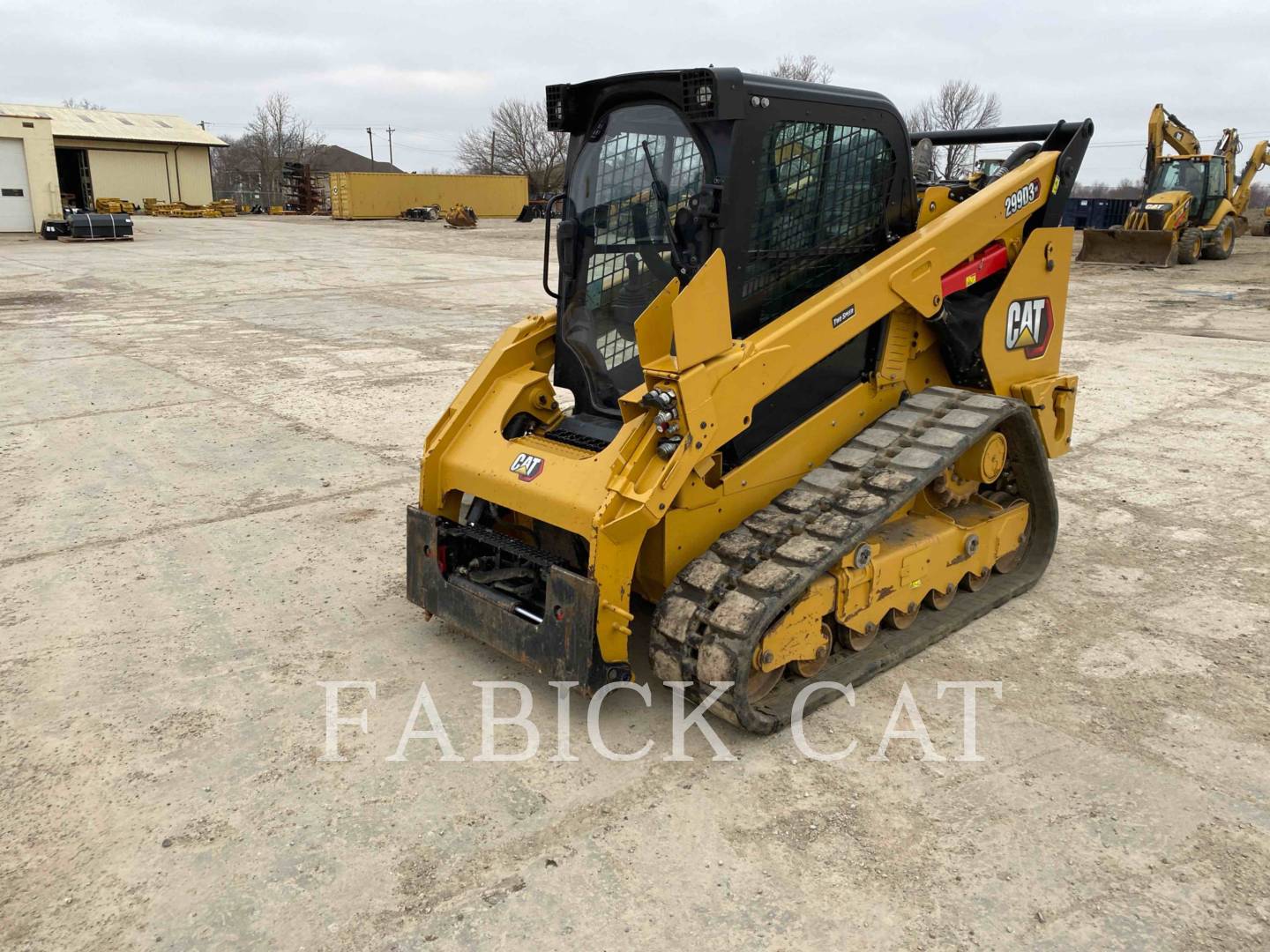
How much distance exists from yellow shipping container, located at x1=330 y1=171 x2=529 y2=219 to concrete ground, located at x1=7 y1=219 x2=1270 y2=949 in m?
39.2

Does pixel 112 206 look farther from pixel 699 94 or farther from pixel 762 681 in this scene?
pixel 762 681

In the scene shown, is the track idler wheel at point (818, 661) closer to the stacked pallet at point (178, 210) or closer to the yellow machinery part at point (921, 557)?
the yellow machinery part at point (921, 557)

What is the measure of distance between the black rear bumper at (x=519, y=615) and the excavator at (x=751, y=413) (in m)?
0.01

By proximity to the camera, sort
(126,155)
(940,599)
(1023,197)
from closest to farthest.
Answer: (940,599) → (1023,197) → (126,155)

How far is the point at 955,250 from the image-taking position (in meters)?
4.59

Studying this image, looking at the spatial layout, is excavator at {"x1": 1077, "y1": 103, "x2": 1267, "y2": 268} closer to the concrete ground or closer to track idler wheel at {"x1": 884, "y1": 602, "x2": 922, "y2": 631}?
the concrete ground

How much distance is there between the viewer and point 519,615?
4.03 metres

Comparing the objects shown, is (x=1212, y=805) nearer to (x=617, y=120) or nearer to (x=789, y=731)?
(x=789, y=731)

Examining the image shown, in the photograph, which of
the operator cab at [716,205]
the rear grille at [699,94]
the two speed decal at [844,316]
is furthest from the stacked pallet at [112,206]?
the two speed decal at [844,316]

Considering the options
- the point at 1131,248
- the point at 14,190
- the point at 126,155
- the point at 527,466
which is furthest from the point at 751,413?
the point at 126,155

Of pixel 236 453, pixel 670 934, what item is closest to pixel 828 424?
pixel 670 934

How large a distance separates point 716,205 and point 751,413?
0.81 metres

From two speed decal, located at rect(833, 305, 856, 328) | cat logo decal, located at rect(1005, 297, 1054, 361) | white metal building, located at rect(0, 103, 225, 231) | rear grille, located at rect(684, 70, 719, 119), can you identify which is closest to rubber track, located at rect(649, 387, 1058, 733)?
cat logo decal, located at rect(1005, 297, 1054, 361)

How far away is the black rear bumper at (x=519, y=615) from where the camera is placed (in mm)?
3711
